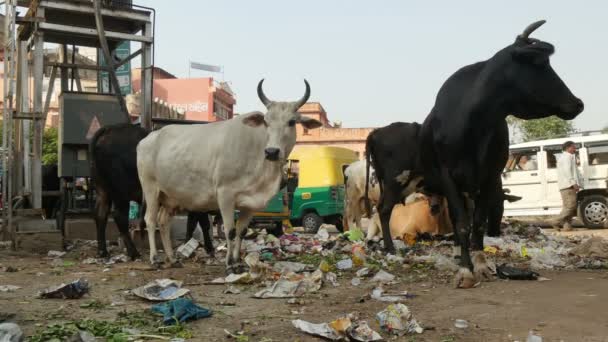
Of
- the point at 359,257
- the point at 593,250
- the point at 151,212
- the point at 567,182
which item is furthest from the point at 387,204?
the point at 567,182

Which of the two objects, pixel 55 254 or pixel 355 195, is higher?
pixel 355 195

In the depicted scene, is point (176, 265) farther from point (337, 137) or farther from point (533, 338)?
point (337, 137)

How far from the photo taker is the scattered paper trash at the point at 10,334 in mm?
3510

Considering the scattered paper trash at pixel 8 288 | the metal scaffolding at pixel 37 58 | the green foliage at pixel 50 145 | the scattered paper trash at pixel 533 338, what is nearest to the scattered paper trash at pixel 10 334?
the scattered paper trash at pixel 8 288

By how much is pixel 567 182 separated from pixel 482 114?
8893mm

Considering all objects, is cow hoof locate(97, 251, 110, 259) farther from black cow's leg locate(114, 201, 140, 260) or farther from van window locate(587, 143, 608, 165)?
van window locate(587, 143, 608, 165)

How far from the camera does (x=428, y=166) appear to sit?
275 inches

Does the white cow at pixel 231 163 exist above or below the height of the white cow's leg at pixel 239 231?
above

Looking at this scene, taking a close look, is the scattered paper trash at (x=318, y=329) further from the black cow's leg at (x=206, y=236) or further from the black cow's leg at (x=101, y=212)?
the black cow's leg at (x=101, y=212)

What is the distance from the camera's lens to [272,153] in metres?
6.20

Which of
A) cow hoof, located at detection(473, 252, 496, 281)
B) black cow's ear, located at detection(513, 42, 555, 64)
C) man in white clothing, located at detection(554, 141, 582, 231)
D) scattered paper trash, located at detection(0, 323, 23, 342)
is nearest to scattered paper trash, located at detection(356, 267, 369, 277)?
cow hoof, located at detection(473, 252, 496, 281)

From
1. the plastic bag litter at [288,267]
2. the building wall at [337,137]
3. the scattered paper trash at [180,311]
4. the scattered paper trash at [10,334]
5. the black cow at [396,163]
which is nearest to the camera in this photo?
the scattered paper trash at [10,334]

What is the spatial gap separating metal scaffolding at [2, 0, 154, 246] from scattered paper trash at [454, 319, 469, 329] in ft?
22.1

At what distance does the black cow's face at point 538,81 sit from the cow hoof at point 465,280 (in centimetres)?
157
